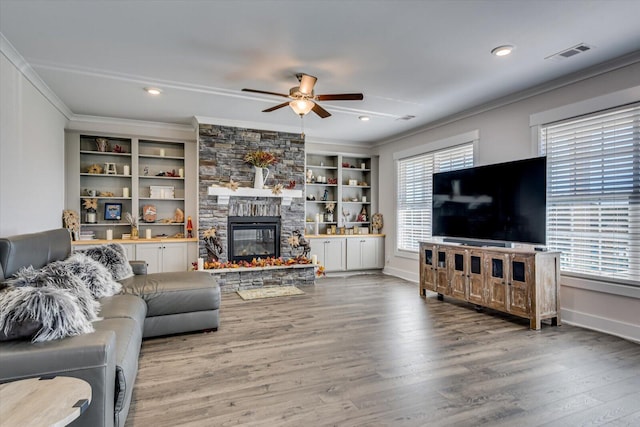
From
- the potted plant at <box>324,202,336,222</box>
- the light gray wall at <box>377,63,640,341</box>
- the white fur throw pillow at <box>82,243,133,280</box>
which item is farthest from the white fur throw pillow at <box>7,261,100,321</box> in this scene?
the potted plant at <box>324,202,336,222</box>

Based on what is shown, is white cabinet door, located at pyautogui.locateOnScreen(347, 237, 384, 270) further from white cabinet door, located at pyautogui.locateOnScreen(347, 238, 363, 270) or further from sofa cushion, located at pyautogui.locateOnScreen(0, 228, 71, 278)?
sofa cushion, located at pyautogui.locateOnScreen(0, 228, 71, 278)

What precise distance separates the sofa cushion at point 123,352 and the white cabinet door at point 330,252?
4.43 metres

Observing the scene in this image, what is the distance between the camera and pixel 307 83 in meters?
3.58

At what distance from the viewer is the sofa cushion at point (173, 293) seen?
3.31m

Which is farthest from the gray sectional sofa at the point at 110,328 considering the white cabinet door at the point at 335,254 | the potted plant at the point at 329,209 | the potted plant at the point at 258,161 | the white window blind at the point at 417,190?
the white window blind at the point at 417,190

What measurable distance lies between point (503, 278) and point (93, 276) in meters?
4.23

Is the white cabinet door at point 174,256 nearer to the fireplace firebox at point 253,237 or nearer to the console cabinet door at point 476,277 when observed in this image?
the fireplace firebox at point 253,237

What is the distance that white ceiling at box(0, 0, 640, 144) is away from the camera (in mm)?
2625

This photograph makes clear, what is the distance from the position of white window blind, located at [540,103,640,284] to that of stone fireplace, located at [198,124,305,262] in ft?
12.7

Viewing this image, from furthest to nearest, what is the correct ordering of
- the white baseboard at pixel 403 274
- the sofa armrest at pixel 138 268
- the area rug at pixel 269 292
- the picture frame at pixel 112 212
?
the white baseboard at pixel 403 274, the picture frame at pixel 112 212, the area rug at pixel 269 292, the sofa armrest at pixel 138 268

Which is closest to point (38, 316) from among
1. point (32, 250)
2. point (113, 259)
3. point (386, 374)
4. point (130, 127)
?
point (32, 250)

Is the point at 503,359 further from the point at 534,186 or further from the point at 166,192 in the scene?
the point at 166,192

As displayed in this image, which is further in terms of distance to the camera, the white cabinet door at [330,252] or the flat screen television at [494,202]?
the white cabinet door at [330,252]

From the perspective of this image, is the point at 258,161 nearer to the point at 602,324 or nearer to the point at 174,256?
the point at 174,256
